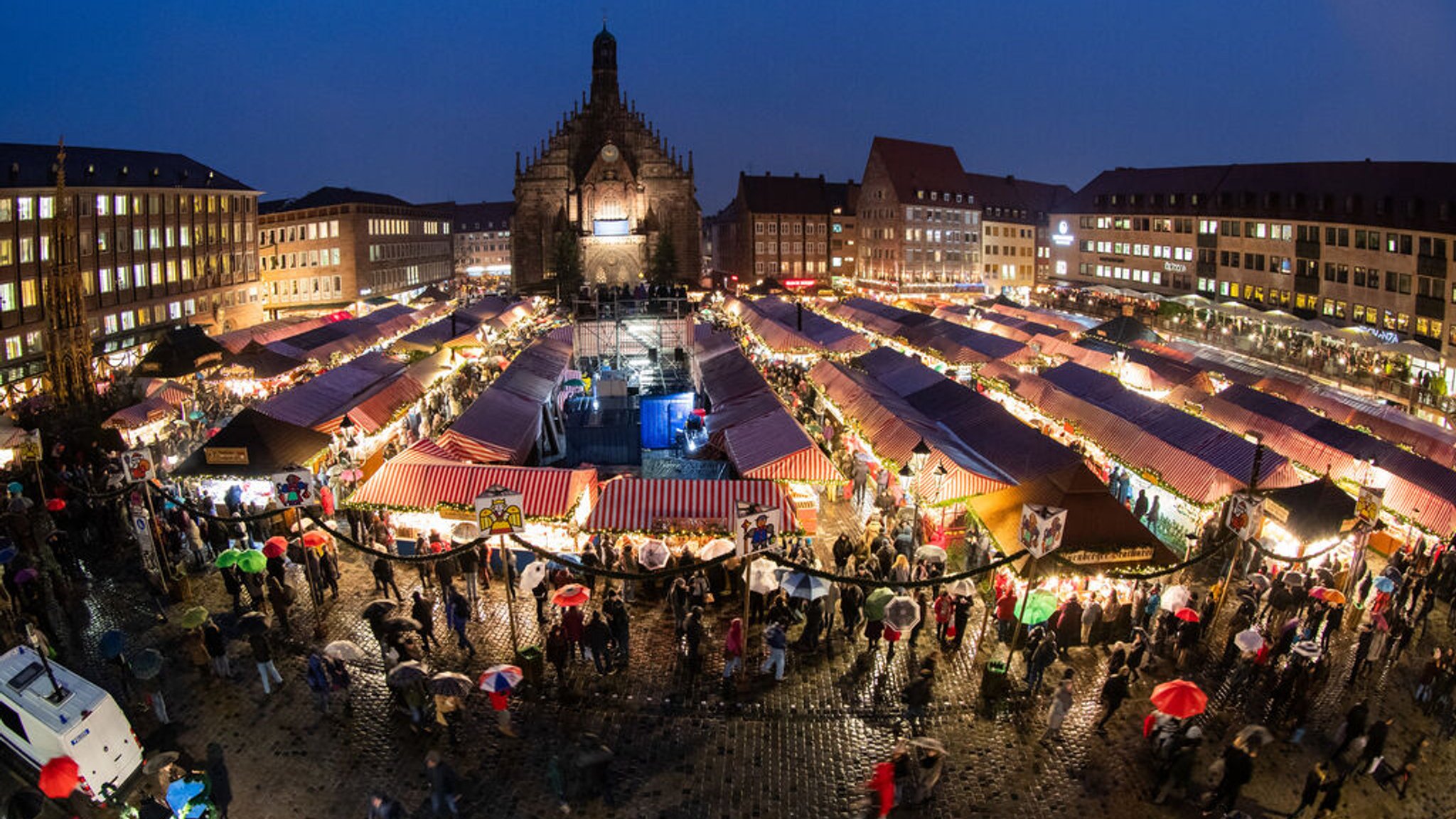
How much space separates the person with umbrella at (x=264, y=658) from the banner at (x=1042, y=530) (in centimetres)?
1083

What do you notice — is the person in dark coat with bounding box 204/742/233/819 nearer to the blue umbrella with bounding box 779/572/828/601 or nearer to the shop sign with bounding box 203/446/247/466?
the blue umbrella with bounding box 779/572/828/601

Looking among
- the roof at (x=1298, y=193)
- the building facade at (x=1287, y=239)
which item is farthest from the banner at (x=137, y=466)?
the roof at (x=1298, y=193)

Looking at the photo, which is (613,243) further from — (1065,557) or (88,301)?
(1065,557)

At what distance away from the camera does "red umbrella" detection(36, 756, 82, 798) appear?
9.49 meters

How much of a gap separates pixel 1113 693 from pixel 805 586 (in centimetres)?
435

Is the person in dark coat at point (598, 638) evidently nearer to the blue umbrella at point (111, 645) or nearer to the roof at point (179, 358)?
the blue umbrella at point (111, 645)

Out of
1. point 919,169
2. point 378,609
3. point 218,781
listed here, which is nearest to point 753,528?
point 378,609

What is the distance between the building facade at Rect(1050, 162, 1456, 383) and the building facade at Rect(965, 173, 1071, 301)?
282 inches

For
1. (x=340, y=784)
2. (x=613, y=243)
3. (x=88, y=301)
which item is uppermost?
(x=613, y=243)

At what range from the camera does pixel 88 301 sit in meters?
45.7

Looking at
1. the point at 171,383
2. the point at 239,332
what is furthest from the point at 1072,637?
the point at 239,332

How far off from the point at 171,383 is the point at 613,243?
4939 cm

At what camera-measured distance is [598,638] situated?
509 inches

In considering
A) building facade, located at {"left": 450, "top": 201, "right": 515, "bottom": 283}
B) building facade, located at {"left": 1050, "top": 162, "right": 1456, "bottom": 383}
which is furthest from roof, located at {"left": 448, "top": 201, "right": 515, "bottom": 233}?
building facade, located at {"left": 1050, "top": 162, "right": 1456, "bottom": 383}
